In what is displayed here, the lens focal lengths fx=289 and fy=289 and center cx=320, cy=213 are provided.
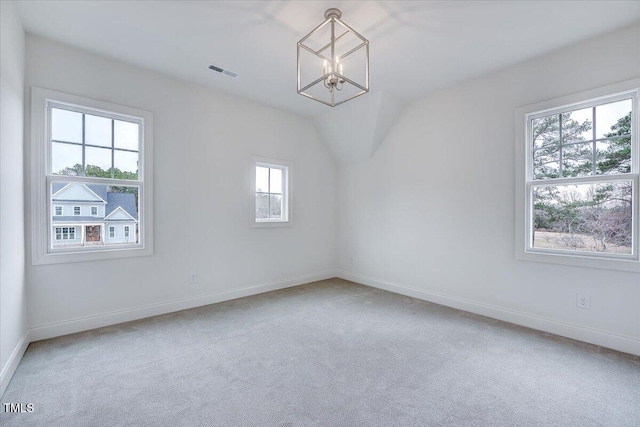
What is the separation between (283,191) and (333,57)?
8.86 feet

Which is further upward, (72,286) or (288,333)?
(72,286)

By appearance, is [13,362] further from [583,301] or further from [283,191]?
[583,301]

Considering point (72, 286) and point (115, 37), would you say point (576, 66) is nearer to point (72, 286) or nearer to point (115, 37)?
point (115, 37)

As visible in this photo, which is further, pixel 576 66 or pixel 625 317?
pixel 576 66

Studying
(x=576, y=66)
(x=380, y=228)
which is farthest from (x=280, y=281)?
(x=576, y=66)

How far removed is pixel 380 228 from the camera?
4.48 m

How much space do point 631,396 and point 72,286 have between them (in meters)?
4.50

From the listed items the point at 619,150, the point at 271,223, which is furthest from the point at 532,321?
the point at 271,223

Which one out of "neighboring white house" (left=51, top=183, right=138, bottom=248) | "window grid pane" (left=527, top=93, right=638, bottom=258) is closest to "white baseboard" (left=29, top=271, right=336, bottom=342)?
"neighboring white house" (left=51, top=183, right=138, bottom=248)

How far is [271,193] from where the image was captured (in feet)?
14.5

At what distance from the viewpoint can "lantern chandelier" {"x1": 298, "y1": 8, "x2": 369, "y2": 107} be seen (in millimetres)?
2240

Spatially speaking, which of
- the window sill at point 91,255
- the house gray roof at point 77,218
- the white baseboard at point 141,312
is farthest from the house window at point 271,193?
the house gray roof at point 77,218

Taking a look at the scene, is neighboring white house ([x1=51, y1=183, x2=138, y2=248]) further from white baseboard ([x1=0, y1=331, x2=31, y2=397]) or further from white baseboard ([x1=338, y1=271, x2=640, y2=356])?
white baseboard ([x1=338, y1=271, x2=640, y2=356])

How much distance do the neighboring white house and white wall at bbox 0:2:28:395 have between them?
316mm
